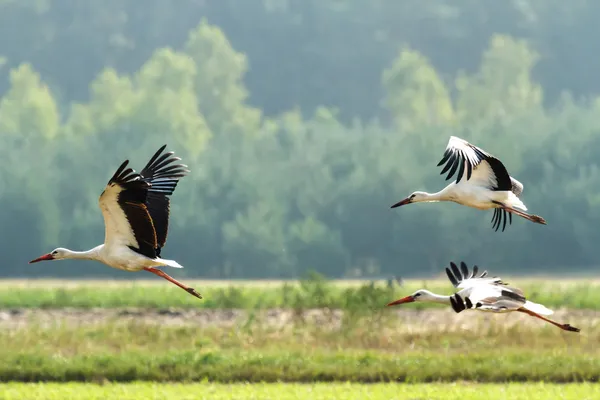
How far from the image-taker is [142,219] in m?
11.2

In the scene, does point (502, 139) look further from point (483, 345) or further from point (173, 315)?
point (483, 345)

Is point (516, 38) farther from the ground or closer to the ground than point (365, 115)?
farther from the ground

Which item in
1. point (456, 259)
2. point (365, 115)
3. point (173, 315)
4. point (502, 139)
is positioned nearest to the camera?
point (173, 315)

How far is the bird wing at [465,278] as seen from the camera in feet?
36.3

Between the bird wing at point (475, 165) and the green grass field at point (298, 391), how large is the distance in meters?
4.52

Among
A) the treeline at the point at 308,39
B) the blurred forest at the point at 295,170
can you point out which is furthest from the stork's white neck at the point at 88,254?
the treeline at the point at 308,39

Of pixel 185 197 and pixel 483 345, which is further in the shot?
pixel 185 197

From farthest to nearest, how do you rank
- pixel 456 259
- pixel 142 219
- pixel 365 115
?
1. pixel 365 115
2. pixel 456 259
3. pixel 142 219

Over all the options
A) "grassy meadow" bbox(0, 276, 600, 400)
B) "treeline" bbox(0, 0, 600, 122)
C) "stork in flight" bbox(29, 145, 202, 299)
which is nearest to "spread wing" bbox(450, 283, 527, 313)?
"stork in flight" bbox(29, 145, 202, 299)

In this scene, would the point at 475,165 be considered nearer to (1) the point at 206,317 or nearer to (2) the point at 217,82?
(1) the point at 206,317

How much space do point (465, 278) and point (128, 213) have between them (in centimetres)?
298

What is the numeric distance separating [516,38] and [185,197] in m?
50.8

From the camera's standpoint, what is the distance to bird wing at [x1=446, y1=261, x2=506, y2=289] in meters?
11.1

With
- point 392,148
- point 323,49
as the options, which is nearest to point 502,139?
point 392,148
